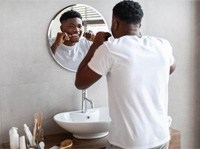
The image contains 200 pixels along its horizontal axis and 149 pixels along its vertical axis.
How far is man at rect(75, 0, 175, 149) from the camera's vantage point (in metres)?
1.43

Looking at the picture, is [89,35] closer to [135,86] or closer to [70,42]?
[70,42]

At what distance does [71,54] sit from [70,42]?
3.2 inches

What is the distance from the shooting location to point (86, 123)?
5.75 ft

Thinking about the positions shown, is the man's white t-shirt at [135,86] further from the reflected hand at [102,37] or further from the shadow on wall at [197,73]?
the shadow on wall at [197,73]

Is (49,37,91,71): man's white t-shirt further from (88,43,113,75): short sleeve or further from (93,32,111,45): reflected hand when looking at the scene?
(88,43,113,75): short sleeve

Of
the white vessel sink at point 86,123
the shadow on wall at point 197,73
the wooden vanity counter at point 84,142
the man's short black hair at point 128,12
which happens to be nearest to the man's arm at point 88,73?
the man's short black hair at point 128,12

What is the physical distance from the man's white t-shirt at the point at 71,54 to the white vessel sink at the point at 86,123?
323 mm

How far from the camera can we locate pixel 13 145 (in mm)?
1770

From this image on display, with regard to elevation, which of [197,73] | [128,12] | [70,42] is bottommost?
[197,73]

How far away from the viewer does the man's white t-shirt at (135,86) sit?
1431mm

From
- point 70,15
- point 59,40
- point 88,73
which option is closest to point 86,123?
point 88,73

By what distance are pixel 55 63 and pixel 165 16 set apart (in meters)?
0.96

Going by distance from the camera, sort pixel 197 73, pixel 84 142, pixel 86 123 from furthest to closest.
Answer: pixel 197 73 → pixel 84 142 → pixel 86 123

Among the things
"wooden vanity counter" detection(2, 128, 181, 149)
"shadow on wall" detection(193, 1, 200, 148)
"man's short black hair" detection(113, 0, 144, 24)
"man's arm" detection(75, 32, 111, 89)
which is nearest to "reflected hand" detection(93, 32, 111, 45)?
"man's arm" detection(75, 32, 111, 89)
